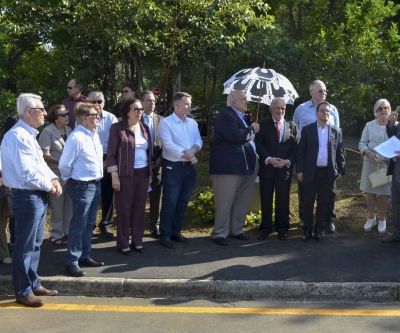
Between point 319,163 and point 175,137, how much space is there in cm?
185

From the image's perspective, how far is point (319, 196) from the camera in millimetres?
8055

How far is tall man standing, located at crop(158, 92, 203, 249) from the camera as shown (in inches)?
301

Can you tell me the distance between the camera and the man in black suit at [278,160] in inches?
314

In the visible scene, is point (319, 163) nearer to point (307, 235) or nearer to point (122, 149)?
point (307, 235)

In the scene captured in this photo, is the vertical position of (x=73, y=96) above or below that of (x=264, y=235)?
above

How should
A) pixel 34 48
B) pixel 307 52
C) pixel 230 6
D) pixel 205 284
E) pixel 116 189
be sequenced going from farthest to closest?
pixel 307 52
pixel 34 48
pixel 230 6
pixel 116 189
pixel 205 284

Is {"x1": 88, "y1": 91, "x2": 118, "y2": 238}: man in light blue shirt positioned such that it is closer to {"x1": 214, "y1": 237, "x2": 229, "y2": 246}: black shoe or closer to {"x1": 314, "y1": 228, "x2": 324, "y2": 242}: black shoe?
{"x1": 214, "y1": 237, "x2": 229, "y2": 246}: black shoe

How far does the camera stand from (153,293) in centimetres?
633

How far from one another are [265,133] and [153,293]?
2757 millimetres

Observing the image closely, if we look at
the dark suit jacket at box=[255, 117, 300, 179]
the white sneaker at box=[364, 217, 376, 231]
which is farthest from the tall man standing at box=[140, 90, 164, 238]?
the white sneaker at box=[364, 217, 376, 231]

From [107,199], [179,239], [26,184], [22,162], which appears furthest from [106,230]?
[22,162]

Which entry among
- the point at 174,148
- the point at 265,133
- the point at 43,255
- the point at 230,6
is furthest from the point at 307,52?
the point at 43,255

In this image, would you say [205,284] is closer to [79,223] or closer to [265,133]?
[79,223]

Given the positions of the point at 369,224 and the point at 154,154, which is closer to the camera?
the point at 154,154
